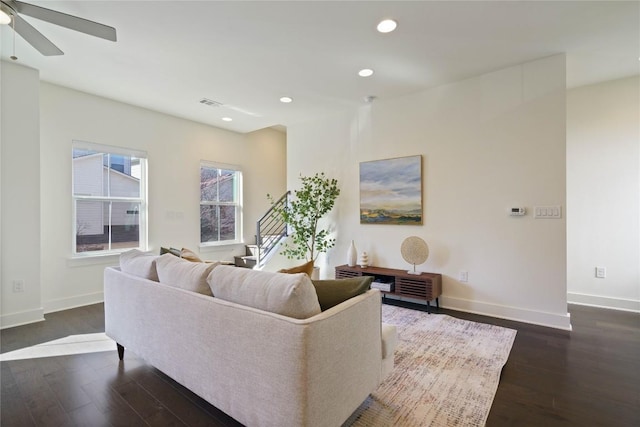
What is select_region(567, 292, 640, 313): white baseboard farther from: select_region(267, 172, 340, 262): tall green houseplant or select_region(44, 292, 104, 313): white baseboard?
select_region(44, 292, 104, 313): white baseboard

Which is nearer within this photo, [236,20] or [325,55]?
[236,20]

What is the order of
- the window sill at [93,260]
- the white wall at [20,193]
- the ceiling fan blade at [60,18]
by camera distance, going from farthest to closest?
the window sill at [93,260] → the white wall at [20,193] → the ceiling fan blade at [60,18]

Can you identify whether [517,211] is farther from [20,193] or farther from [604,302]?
[20,193]

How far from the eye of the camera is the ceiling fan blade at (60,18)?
2.00 metres

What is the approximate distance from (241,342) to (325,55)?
2753mm

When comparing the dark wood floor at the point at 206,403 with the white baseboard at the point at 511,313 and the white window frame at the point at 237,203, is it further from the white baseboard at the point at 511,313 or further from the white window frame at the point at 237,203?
the white window frame at the point at 237,203

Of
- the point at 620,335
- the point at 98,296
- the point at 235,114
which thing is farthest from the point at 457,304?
the point at 98,296

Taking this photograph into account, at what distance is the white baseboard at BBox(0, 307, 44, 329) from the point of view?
311 centimetres

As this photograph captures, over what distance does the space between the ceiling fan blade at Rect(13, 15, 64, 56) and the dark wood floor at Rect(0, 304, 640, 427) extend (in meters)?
2.50

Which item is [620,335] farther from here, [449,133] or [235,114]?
[235,114]

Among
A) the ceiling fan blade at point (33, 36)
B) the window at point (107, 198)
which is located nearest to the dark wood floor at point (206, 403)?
the window at point (107, 198)

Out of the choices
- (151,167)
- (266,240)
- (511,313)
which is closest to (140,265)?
(151,167)

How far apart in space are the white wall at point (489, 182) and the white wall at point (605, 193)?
1157mm

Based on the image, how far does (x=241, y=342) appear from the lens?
140 centimetres
